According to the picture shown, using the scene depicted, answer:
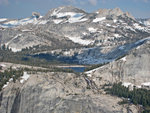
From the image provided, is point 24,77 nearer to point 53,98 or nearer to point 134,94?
point 53,98

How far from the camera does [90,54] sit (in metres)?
198

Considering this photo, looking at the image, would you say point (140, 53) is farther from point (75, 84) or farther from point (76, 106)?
point (76, 106)

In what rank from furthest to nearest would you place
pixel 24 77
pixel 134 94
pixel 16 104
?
pixel 24 77, pixel 134 94, pixel 16 104

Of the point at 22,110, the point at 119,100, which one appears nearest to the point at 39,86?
the point at 22,110

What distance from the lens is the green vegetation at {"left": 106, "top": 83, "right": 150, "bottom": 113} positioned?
280 ft

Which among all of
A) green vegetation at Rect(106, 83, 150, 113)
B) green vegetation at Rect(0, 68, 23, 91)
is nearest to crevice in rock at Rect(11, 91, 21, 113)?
green vegetation at Rect(0, 68, 23, 91)

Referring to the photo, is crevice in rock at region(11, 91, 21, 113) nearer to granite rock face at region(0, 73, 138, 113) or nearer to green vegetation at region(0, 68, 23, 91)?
granite rock face at region(0, 73, 138, 113)

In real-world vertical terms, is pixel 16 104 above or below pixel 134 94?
below

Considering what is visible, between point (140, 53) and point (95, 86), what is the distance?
2092 cm

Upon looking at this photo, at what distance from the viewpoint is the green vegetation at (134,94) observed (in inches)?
3356

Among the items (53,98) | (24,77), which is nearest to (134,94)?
(53,98)

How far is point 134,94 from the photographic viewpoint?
9025cm

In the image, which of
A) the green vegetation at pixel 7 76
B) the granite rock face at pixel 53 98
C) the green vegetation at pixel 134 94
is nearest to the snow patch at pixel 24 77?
the green vegetation at pixel 7 76

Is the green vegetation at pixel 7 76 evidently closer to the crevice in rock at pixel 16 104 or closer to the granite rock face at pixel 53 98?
the granite rock face at pixel 53 98
